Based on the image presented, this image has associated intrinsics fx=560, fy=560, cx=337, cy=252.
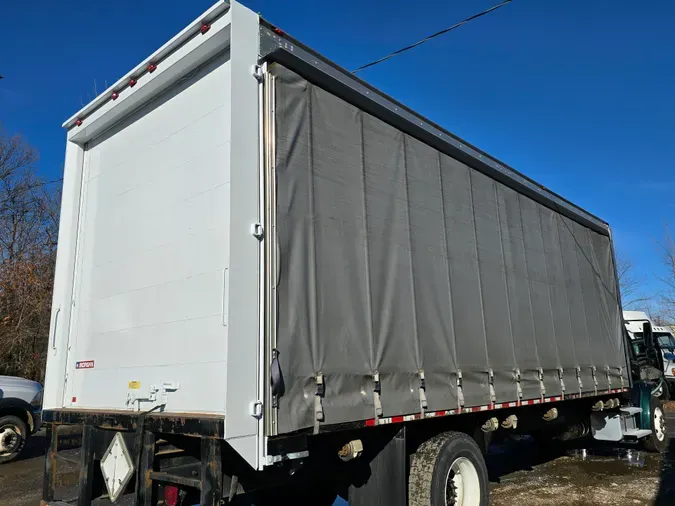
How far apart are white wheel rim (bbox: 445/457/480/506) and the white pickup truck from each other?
8.04 m

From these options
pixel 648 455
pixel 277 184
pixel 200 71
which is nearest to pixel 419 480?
pixel 277 184

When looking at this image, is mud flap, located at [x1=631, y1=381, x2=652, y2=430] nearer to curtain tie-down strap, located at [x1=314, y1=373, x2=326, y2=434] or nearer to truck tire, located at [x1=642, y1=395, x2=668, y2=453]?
truck tire, located at [x1=642, y1=395, x2=668, y2=453]

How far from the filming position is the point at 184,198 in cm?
417

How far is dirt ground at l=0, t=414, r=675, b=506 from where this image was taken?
6.62 meters

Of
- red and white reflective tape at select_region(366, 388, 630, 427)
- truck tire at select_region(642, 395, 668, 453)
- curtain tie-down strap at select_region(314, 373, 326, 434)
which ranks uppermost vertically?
curtain tie-down strap at select_region(314, 373, 326, 434)

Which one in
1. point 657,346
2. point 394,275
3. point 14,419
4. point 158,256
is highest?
point 158,256

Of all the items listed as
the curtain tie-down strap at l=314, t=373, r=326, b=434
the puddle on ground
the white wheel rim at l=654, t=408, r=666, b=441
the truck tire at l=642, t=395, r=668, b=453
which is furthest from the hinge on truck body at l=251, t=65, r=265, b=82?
the white wheel rim at l=654, t=408, r=666, b=441

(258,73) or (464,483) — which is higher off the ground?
(258,73)

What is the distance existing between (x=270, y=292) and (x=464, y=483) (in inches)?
118

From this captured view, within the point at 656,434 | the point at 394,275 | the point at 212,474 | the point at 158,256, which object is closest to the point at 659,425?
the point at 656,434

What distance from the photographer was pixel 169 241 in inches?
167

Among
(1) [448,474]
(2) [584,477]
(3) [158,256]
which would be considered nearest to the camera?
(3) [158,256]

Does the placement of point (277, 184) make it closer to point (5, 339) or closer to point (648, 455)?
point (648, 455)

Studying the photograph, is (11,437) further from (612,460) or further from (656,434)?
(656,434)
